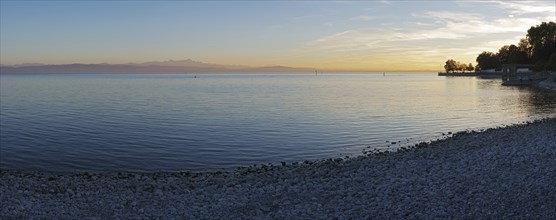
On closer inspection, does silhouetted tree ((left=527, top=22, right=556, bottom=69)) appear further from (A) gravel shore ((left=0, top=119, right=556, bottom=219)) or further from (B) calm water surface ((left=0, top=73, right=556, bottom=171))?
(A) gravel shore ((left=0, top=119, right=556, bottom=219))

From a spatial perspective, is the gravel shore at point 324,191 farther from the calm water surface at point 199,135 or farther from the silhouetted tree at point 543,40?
the silhouetted tree at point 543,40

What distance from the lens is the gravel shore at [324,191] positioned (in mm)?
12160

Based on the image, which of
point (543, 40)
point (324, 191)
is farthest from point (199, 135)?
point (543, 40)

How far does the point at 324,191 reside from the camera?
47.7 feet

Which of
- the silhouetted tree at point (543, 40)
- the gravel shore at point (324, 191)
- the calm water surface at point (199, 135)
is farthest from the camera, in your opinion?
the silhouetted tree at point (543, 40)

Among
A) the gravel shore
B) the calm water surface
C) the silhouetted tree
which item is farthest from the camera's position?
the silhouetted tree

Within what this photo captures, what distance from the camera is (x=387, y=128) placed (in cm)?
3725

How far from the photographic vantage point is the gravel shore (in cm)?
1216

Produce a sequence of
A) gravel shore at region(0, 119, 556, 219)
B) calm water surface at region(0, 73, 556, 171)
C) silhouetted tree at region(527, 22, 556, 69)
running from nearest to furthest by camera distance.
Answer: gravel shore at region(0, 119, 556, 219)
calm water surface at region(0, 73, 556, 171)
silhouetted tree at region(527, 22, 556, 69)

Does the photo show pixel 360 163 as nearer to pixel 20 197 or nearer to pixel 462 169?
pixel 462 169

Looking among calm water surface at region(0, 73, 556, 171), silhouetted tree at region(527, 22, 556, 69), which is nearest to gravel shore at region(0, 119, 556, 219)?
calm water surface at region(0, 73, 556, 171)

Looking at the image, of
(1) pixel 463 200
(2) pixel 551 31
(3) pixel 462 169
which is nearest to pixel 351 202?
(1) pixel 463 200

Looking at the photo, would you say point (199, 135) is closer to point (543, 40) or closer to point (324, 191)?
point (324, 191)

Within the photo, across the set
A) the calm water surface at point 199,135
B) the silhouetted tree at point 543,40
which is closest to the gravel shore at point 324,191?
the calm water surface at point 199,135
